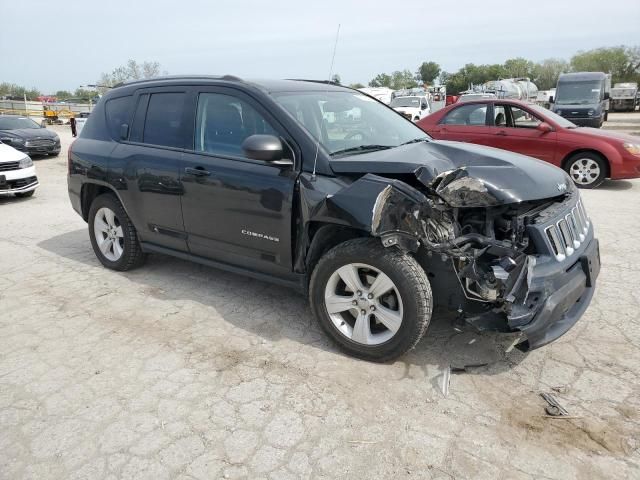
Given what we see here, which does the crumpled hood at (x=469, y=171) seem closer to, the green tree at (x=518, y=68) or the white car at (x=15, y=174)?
the white car at (x=15, y=174)

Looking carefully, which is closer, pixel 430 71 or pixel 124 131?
pixel 124 131

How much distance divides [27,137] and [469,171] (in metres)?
15.5

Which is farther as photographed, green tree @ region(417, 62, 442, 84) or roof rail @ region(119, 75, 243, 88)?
green tree @ region(417, 62, 442, 84)

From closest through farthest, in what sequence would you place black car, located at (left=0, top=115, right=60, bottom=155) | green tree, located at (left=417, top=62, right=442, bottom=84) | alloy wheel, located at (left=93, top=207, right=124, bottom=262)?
alloy wheel, located at (left=93, top=207, right=124, bottom=262)
black car, located at (left=0, top=115, right=60, bottom=155)
green tree, located at (left=417, top=62, right=442, bottom=84)

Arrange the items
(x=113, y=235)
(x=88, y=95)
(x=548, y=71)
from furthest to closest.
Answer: (x=548, y=71) → (x=88, y=95) → (x=113, y=235)

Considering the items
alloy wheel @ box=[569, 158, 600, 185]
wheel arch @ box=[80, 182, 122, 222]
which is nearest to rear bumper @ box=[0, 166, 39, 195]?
wheel arch @ box=[80, 182, 122, 222]

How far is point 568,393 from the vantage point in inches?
116

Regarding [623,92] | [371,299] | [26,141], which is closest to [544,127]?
[371,299]

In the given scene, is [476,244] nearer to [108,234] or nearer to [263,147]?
[263,147]

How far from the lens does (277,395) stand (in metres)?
2.98

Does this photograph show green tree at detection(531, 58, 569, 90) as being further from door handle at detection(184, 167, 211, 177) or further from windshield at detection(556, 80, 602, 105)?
door handle at detection(184, 167, 211, 177)

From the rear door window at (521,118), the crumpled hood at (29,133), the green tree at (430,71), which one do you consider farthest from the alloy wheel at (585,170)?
the green tree at (430,71)

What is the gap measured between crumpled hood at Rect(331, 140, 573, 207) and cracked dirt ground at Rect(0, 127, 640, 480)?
0.88 m

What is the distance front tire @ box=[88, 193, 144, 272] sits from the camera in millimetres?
4824
